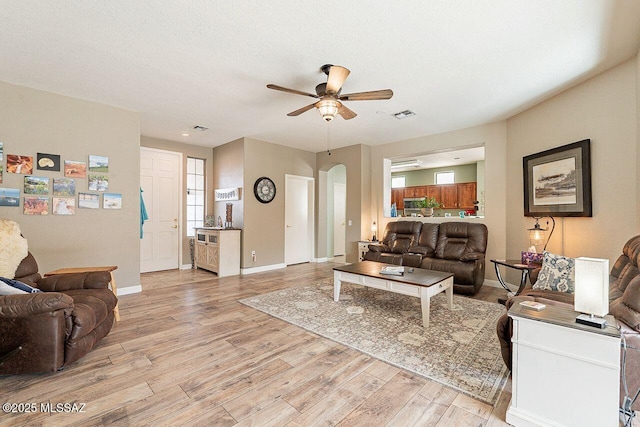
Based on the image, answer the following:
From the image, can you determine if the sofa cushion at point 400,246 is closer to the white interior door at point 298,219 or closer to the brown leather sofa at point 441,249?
the brown leather sofa at point 441,249

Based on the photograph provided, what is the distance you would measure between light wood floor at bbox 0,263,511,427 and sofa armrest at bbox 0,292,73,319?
52 cm

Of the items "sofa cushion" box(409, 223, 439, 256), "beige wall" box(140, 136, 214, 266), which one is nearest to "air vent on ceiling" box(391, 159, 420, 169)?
"sofa cushion" box(409, 223, 439, 256)

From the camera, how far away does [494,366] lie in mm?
2312

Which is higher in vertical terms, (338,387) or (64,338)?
(64,338)

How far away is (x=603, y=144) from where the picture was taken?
318 centimetres

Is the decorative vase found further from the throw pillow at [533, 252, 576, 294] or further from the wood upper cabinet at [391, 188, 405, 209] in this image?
the wood upper cabinet at [391, 188, 405, 209]

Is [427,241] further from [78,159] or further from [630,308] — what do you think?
[78,159]

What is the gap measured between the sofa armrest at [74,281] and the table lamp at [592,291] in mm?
3920

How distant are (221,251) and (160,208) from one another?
5.67ft

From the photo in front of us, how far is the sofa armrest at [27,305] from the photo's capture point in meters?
2.05

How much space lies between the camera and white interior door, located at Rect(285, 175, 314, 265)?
693 cm

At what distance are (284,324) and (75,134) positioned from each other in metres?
3.85

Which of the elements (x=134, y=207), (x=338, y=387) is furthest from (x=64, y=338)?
(x=134, y=207)

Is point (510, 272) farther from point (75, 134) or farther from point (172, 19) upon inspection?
point (75, 134)
